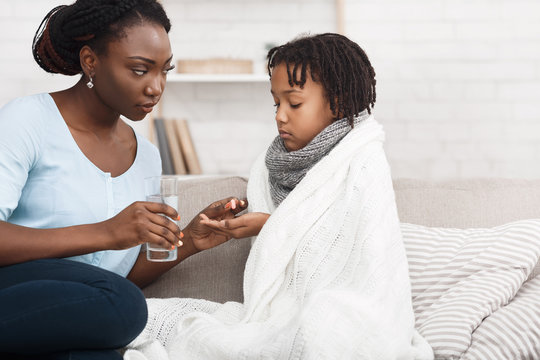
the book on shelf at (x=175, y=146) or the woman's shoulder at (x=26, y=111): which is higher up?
the woman's shoulder at (x=26, y=111)

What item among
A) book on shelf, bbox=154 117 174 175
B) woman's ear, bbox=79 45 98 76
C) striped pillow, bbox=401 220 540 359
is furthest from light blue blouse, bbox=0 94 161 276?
book on shelf, bbox=154 117 174 175

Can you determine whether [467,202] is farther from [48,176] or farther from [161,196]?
[48,176]

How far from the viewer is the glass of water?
129 cm

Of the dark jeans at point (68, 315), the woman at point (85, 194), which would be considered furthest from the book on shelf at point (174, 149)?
the dark jeans at point (68, 315)

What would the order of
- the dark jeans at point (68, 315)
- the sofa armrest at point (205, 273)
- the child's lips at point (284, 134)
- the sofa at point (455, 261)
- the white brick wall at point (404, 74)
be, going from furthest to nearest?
the white brick wall at point (404, 74) → the sofa armrest at point (205, 273) → the child's lips at point (284, 134) → the sofa at point (455, 261) → the dark jeans at point (68, 315)

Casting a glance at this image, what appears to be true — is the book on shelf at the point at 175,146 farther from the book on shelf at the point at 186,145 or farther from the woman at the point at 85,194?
the woman at the point at 85,194

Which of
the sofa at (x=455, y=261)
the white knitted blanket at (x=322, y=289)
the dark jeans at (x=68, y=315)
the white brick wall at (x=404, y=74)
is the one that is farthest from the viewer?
the white brick wall at (x=404, y=74)

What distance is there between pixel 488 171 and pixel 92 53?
228cm

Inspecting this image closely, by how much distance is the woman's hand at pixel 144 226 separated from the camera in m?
1.24

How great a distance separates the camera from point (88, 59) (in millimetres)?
1464

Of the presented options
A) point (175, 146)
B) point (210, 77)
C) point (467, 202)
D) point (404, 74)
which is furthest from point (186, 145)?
point (467, 202)

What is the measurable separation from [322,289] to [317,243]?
4.9 inches

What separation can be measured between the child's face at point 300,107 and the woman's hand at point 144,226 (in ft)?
1.34

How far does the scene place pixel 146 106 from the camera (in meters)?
1.48
